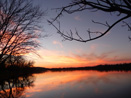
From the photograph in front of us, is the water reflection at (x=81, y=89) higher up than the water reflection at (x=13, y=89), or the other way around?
the water reflection at (x=13, y=89)

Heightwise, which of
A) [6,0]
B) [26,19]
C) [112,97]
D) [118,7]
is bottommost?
[112,97]

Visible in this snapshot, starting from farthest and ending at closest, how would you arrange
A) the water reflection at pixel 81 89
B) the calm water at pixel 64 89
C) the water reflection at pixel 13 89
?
the water reflection at pixel 81 89, the calm water at pixel 64 89, the water reflection at pixel 13 89

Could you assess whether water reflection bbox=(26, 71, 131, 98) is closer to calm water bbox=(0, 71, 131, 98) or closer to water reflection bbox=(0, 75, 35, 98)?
calm water bbox=(0, 71, 131, 98)

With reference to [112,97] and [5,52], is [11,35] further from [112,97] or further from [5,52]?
[112,97]

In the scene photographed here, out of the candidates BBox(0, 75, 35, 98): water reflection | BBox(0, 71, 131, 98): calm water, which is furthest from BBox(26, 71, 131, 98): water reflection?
BBox(0, 75, 35, 98): water reflection

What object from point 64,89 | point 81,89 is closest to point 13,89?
point 64,89

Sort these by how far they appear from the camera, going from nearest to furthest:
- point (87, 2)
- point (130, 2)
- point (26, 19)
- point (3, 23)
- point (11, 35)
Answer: point (130, 2), point (87, 2), point (3, 23), point (11, 35), point (26, 19)

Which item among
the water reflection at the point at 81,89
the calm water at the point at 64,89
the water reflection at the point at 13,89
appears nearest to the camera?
the water reflection at the point at 13,89

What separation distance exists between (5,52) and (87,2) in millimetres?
11305

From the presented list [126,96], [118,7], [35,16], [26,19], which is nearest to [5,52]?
[26,19]

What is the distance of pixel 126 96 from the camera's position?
333 inches

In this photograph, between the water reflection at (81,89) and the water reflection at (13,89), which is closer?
the water reflection at (13,89)

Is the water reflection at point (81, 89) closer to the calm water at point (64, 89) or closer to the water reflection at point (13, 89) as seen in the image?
the calm water at point (64, 89)

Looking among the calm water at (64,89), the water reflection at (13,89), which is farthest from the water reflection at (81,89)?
the water reflection at (13,89)
